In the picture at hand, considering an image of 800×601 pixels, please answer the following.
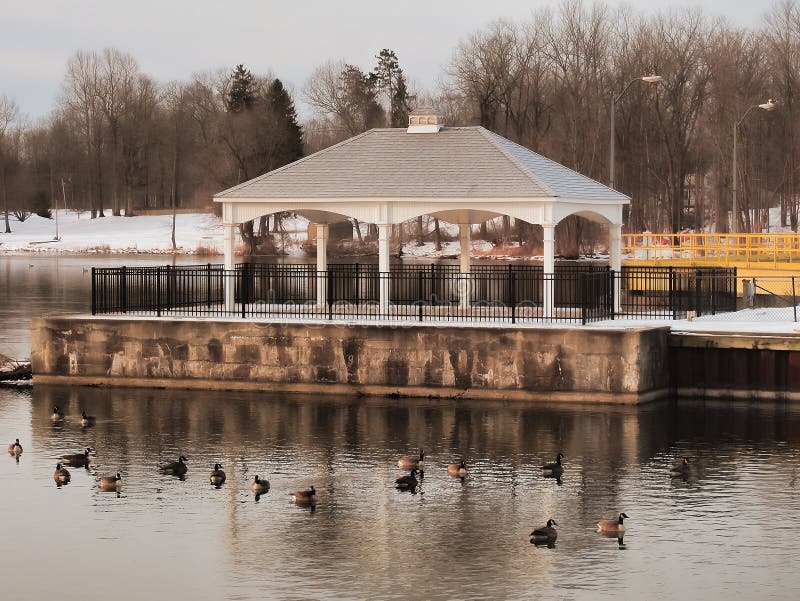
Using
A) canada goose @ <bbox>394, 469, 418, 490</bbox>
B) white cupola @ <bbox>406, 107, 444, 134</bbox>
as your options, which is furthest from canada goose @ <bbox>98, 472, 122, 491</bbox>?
white cupola @ <bbox>406, 107, 444, 134</bbox>

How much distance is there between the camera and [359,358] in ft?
125

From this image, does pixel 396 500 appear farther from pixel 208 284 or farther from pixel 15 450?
pixel 208 284

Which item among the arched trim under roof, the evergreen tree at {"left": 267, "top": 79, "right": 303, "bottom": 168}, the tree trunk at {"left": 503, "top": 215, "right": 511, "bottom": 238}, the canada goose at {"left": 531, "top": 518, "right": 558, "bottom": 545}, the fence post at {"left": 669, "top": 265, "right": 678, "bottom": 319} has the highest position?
the evergreen tree at {"left": 267, "top": 79, "right": 303, "bottom": 168}

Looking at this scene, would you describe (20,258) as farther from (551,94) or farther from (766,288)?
(766,288)

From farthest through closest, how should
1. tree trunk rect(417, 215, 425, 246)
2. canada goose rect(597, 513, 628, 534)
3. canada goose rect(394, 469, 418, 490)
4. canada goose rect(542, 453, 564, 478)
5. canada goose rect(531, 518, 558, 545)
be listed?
tree trunk rect(417, 215, 425, 246) < canada goose rect(542, 453, 564, 478) < canada goose rect(394, 469, 418, 490) < canada goose rect(597, 513, 628, 534) < canada goose rect(531, 518, 558, 545)

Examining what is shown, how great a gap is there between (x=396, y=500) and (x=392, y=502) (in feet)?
0.57

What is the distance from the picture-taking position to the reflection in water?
836 inches

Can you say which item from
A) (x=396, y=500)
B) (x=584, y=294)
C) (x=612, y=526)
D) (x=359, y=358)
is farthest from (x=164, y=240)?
(x=612, y=526)

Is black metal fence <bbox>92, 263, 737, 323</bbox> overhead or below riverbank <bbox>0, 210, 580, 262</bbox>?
below

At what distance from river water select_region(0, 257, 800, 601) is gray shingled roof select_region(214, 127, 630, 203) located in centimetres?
712

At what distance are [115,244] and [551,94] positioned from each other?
42.8 metres

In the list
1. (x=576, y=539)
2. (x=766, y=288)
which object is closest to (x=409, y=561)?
(x=576, y=539)

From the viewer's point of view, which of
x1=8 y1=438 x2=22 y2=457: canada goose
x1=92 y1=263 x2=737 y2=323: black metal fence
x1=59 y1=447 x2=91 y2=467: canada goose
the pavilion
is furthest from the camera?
the pavilion

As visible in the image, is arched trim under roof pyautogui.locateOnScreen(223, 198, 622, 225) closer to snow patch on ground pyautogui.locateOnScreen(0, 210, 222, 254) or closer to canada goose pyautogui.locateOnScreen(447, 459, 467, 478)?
canada goose pyautogui.locateOnScreen(447, 459, 467, 478)
